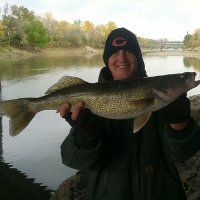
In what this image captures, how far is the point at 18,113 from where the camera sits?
363 centimetres

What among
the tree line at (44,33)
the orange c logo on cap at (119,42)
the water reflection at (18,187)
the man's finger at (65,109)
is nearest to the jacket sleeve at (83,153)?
the man's finger at (65,109)

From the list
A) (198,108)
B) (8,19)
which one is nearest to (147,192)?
(198,108)

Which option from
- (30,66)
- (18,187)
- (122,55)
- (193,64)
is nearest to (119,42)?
(122,55)

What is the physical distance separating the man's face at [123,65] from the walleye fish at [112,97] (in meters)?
0.26

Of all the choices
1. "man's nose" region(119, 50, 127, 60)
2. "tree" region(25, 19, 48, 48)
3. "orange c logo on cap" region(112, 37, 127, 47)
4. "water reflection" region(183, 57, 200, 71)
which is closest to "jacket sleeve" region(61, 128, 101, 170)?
"man's nose" region(119, 50, 127, 60)

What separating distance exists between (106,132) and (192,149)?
0.76m

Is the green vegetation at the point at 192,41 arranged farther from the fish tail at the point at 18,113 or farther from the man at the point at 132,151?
the man at the point at 132,151

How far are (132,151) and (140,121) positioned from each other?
350 mm

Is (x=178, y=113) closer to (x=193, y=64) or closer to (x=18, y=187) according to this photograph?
(x=18, y=187)

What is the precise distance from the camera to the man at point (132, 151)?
3025 mm

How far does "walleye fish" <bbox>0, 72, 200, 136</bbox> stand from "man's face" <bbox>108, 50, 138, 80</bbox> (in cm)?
26

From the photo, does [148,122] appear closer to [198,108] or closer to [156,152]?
[156,152]

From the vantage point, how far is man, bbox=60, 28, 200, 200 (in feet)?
9.93

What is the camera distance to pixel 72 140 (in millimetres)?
3279
